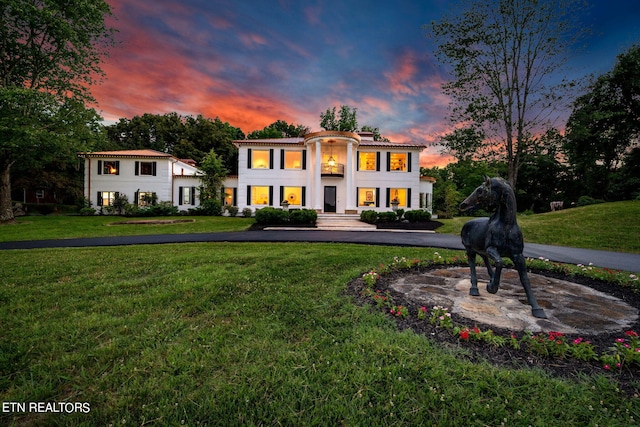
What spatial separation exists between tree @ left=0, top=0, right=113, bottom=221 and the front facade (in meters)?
11.6

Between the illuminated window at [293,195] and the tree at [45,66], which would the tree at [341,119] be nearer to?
the illuminated window at [293,195]

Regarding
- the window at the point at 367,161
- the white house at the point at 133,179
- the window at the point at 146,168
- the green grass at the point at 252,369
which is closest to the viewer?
the green grass at the point at 252,369

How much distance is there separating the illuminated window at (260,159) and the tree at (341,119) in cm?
1665

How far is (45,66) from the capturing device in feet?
56.2

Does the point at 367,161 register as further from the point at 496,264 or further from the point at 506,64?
the point at 496,264

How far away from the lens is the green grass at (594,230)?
9344 mm

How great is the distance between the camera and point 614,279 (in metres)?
4.35

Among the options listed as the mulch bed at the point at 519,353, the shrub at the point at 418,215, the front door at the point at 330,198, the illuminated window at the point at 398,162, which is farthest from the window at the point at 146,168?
the mulch bed at the point at 519,353

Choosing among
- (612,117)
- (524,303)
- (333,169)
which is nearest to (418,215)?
(333,169)

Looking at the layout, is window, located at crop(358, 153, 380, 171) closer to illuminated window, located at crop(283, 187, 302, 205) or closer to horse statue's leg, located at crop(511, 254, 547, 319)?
illuminated window, located at crop(283, 187, 302, 205)

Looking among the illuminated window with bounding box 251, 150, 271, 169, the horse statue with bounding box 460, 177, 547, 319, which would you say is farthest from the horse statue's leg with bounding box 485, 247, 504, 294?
the illuminated window with bounding box 251, 150, 271, 169

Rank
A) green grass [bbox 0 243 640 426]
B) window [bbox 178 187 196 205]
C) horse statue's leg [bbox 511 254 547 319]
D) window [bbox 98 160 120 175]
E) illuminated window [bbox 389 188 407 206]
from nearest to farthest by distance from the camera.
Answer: green grass [bbox 0 243 640 426]
horse statue's leg [bbox 511 254 547 319]
illuminated window [bbox 389 188 407 206]
window [bbox 98 160 120 175]
window [bbox 178 187 196 205]

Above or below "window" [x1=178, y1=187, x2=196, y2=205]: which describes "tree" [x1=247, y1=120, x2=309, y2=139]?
above

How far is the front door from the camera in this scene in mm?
22312
